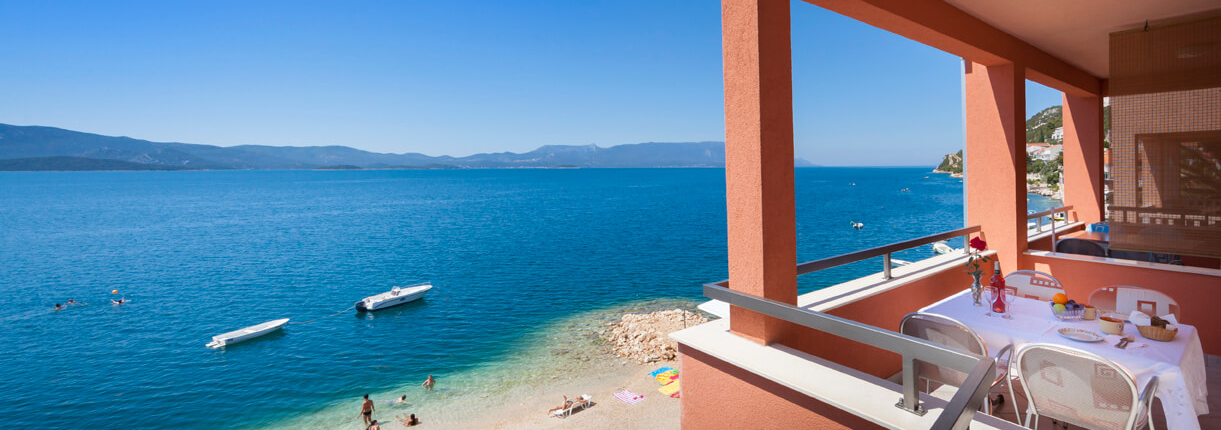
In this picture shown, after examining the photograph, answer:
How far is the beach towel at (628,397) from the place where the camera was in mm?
12016

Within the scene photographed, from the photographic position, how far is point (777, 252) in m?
2.56

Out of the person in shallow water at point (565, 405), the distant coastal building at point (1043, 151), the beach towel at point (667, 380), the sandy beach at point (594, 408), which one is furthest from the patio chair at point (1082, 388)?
the distant coastal building at point (1043, 151)

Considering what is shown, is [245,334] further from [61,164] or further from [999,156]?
[61,164]

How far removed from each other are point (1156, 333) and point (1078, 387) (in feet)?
3.28

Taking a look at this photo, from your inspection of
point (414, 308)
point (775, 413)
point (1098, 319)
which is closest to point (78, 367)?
point (414, 308)

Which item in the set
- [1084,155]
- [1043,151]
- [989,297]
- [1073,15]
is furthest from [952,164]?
[989,297]

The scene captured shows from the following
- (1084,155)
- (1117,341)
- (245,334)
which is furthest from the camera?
(245,334)

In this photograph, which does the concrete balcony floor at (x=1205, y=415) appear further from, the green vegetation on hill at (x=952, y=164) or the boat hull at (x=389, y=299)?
the green vegetation on hill at (x=952, y=164)

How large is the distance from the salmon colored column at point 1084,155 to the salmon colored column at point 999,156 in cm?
434

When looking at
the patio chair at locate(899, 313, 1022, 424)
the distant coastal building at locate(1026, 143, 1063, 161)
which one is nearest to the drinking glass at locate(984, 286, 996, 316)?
the patio chair at locate(899, 313, 1022, 424)

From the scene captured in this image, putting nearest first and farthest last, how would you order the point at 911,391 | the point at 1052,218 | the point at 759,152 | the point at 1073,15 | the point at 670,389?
the point at 911,391 < the point at 759,152 < the point at 1073,15 < the point at 1052,218 < the point at 670,389

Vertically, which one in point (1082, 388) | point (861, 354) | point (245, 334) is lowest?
point (245, 334)

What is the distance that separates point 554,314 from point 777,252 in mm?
18989

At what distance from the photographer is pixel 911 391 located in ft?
5.68
